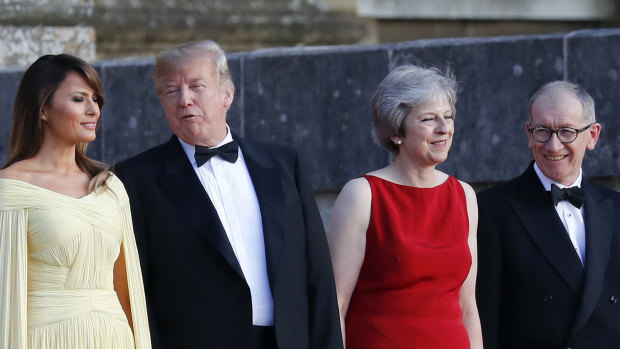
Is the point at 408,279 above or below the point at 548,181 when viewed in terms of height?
below

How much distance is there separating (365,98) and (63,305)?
8.84 feet

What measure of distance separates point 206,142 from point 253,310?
25.7 inches

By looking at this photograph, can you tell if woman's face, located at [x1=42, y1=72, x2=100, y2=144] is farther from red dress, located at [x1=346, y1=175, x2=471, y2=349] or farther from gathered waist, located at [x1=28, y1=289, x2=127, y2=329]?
red dress, located at [x1=346, y1=175, x2=471, y2=349]

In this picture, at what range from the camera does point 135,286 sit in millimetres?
4051

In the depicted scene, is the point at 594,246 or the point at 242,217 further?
the point at 594,246

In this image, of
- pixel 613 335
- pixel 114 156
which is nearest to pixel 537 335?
pixel 613 335

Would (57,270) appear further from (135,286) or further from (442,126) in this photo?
(442,126)

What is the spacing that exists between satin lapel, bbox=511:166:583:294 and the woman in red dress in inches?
11.8

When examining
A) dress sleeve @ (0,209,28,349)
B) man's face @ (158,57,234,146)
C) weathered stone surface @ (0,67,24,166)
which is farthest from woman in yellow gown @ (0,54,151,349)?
weathered stone surface @ (0,67,24,166)

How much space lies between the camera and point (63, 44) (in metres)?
9.01

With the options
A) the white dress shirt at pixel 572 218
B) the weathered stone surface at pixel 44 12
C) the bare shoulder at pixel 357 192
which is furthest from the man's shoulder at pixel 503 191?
the weathered stone surface at pixel 44 12

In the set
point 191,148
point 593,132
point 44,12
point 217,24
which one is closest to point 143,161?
point 191,148

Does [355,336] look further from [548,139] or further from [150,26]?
[150,26]

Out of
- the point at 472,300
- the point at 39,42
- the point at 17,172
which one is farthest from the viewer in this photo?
the point at 39,42
